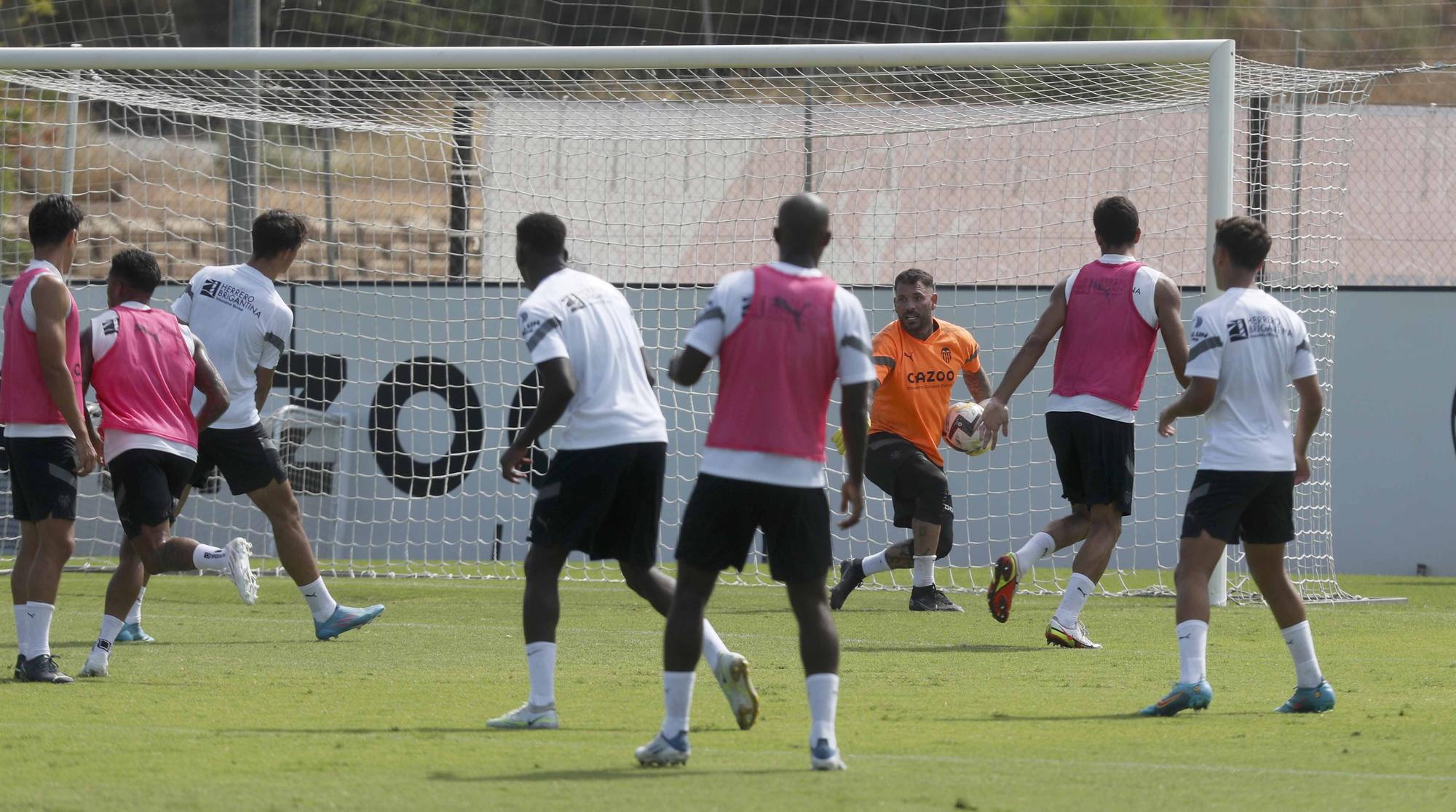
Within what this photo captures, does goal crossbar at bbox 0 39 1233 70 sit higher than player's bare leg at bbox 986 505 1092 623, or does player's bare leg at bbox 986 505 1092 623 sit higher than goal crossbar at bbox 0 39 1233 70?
goal crossbar at bbox 0 39 1233 70

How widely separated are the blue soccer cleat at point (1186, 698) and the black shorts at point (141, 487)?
4.22 metres

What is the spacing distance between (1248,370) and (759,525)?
206 centimetres

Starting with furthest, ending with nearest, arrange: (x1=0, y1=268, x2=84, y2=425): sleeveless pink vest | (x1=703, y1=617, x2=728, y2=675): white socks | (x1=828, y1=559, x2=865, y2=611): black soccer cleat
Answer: (x1=828, y1=559, x2=865, y2=611): black soccer cleat → (x1=0, y1=268, x2=84, y2=425): sleeveless pink vest → (x1=703, y1=617, x2=728, y2=675): white socks

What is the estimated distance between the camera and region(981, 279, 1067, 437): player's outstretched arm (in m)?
8.46

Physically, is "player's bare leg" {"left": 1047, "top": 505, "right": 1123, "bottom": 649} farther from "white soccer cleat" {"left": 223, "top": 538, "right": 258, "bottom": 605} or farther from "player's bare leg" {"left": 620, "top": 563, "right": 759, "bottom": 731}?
"white soccer cleat" {"left": 223, "top": 538, "right": 258, "bottom": 605}

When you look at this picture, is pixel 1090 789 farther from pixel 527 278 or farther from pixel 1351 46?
pixel 1351 46

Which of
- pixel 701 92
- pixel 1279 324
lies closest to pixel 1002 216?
pixel 701 92

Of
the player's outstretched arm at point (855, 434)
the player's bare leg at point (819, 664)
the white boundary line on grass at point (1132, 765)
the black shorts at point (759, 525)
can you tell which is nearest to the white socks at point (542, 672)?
the white boundary line on grass at point (1132, 765)

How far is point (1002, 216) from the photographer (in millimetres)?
17312

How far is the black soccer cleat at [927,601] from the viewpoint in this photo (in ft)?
35.8

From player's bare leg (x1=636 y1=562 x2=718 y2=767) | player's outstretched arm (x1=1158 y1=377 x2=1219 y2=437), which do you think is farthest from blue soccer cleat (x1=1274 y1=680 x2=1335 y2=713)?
player's bare leg (x1=636 y1=562 x2=718 y2=767)

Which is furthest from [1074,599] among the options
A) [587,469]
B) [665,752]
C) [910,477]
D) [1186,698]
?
[665,752]

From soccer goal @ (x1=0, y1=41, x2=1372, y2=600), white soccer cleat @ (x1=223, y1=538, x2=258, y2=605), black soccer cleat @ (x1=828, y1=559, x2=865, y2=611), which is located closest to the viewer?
white soccer cleat @ (x1=223, y1=538, x2=258, y2=605)

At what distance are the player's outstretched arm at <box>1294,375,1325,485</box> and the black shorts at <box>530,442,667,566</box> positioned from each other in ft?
7.61
